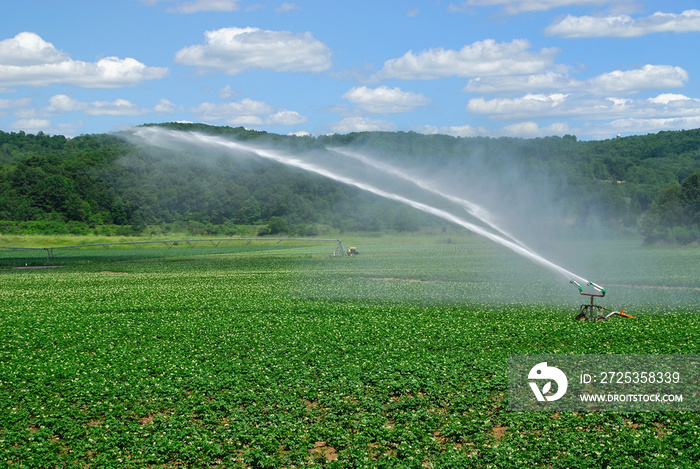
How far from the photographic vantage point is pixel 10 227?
91562 mm

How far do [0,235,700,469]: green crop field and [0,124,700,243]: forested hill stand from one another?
34.2m

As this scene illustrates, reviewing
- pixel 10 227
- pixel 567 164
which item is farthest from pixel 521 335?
pixel 10 227

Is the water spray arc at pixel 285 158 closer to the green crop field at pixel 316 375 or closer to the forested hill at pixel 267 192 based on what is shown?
the green crop field at pixel 316 375

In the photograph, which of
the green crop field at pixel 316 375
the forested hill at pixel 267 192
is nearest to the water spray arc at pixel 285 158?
the green crop field at pixel 316 375

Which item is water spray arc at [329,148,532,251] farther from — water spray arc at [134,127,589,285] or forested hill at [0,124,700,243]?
forested hill at [0,124,700,243]

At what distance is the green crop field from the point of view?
11.5 meters

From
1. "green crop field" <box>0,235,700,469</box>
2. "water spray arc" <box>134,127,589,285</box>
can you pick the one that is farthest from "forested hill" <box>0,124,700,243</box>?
"green crop field" <box>0,235,700,469</box>

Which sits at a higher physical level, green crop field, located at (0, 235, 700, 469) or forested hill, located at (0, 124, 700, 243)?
forested hill, located at (0, 124, 700, 243)

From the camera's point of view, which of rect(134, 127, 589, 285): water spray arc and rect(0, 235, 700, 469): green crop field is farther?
rect(134, 127, 589, 285): water spray arc

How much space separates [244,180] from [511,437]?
72.3 meters

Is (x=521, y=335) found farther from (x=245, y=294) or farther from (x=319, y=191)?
(x=319, y=191)

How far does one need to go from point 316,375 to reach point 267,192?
2719 inches

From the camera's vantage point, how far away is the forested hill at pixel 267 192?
2837 inches

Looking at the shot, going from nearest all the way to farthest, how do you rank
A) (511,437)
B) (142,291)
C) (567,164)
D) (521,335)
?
(511,437), (521,335), (142,291), (567,164)
